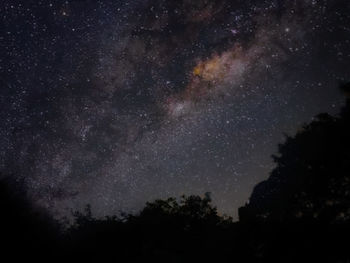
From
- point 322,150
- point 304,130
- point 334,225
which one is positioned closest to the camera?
point 334,225

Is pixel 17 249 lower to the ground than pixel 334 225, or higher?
higher

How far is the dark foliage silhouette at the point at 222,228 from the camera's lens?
17.5 meters

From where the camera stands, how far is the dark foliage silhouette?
691 inches

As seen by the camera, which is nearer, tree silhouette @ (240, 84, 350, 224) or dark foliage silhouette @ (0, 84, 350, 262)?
dark foliage silhouette @ (0, 84, 350, 262)

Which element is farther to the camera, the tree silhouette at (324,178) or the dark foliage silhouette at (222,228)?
the tree silhouette at (324,178)

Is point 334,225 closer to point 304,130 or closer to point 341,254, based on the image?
point 341,254

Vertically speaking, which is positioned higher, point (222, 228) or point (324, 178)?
point (324, 178)

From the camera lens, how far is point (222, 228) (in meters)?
29.6

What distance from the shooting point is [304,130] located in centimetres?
3189

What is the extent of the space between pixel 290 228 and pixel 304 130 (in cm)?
1446

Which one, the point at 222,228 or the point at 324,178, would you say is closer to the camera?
the point at 324,178

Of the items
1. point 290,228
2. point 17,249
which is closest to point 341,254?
Answer: point 290,228

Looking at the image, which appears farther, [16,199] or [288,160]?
[288,160]

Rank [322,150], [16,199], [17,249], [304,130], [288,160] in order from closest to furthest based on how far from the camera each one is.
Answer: [17,249] < [16,199] < [322,150] < [304,130] < [288,160]
